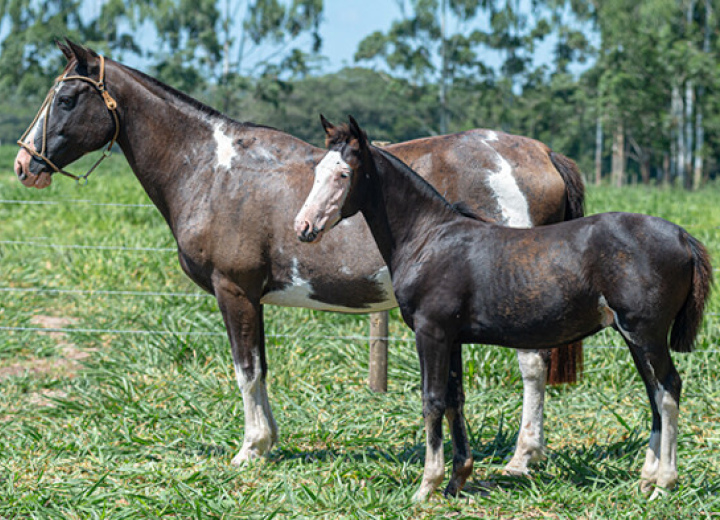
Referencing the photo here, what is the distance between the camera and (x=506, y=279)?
3463 mm

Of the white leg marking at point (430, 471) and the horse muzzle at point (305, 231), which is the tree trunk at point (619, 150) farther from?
the horse muzzle at point (305, 231)

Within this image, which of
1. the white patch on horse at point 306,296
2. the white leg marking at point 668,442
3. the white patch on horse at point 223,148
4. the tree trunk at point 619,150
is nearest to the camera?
the white leg marking at point 668,442

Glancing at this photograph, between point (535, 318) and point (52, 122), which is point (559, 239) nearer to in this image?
point (535, 318)

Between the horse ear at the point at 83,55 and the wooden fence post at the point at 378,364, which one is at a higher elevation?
the horse ear at the point at 83,55

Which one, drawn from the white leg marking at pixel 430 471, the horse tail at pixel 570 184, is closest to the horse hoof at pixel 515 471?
the white leg marking at pixel 430 471

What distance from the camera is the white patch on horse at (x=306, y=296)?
429cm

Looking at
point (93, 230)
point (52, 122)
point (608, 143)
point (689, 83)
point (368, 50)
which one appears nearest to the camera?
point (52, 122)

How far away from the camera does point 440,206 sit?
148 inches

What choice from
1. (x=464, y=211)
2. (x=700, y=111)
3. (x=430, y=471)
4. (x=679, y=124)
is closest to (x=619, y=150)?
(x=700, y=111)

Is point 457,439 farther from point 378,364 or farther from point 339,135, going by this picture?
point 378,364

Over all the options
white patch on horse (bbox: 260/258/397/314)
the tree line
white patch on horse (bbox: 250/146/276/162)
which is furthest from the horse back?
the tree line

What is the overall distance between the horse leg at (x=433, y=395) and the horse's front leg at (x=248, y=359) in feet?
3.73

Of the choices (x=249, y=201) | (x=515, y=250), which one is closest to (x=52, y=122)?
(x=249, y=201)

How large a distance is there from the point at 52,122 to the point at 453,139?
2354 millimetres
